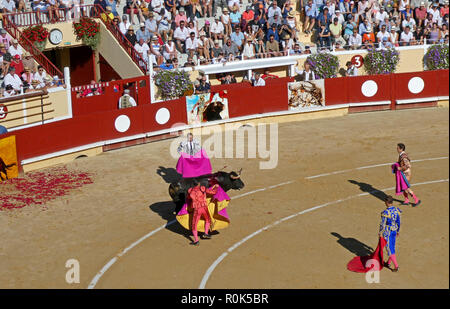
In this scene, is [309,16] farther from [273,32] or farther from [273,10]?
[273,32]

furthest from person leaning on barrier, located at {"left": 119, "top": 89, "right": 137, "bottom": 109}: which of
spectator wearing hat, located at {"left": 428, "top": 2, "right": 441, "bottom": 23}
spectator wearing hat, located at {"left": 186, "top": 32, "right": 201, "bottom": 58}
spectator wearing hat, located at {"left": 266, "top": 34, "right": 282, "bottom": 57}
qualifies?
spectator wearing hat, located at {"left": 428, "top": 2, "right": 441, "bottom": 23}

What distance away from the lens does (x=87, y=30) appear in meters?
28.0

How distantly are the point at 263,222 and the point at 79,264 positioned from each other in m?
4.15

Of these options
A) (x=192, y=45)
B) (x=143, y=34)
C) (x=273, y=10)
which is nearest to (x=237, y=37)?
(x=192, y=45)

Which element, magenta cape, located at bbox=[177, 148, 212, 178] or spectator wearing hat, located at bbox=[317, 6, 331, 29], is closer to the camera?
magenta cape, located at bbox=[177, 148, 212, 178]

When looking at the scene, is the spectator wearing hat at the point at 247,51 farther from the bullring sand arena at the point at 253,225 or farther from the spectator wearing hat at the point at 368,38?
the bullring sand arena at the point at 253,225

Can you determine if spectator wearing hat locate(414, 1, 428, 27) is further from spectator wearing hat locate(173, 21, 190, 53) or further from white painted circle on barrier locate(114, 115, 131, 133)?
white painted circle on barrier locate(114, 115, 131, 133)

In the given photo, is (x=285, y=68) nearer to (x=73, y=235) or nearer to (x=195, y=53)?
(x=195, y=53)

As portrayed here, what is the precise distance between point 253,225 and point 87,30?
44.8 feet

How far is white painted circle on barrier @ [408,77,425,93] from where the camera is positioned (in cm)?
2783

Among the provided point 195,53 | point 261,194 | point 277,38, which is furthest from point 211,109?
point 261,194

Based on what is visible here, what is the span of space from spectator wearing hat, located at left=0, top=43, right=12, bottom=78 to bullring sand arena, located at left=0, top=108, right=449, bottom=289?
13.6 ft

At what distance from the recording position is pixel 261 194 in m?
19.0

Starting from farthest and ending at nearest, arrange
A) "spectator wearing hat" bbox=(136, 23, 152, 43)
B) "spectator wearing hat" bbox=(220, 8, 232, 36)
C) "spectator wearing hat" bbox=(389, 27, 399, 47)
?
"spectator wearing hat" bbox=(389, 27, 399, 47), "spectator wearing hat" bbox=(220, 8, 232, 36), "spectator wearing hat" bbox=(136, 23, 152, 43)
